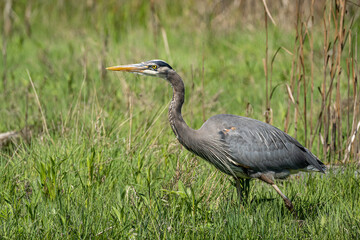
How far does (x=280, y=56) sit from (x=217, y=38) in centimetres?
141

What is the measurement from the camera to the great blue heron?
172 inches

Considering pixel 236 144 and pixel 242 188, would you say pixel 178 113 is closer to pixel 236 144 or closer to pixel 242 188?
pixel 236 144

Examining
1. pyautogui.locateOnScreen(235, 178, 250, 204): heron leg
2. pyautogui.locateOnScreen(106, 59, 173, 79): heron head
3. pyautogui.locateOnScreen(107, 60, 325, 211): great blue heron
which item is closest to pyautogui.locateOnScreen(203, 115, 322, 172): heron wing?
pyautogui.locateOnScreen(107, 60, 325, 211): great blue heron

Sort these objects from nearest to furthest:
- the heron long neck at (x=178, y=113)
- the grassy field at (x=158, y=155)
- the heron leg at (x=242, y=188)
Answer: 1. the grassy field at (x=158, y=155)
2. the heron leg at (x=242, y=188)
3. the heron long neck at (x=178, y=113)

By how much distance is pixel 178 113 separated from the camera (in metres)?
4.40

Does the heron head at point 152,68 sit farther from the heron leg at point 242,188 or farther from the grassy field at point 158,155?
the heron leg at point 242,188

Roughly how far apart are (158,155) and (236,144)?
0.90 metres

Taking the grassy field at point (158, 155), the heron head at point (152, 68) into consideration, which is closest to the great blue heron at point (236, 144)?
the heron head at point (152, 68)

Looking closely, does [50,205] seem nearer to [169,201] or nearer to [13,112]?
[169,201]

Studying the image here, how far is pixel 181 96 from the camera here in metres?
4.40

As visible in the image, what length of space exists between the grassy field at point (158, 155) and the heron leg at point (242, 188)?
71 mm

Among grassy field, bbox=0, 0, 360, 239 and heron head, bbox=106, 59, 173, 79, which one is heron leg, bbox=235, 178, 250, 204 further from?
heron head, bbox=106, 59, 173, 79

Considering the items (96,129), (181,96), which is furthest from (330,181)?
(96,129)

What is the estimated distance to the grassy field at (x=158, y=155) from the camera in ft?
11.7
